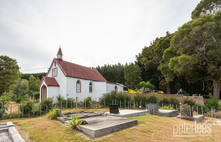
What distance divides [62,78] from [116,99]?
29.9 ft

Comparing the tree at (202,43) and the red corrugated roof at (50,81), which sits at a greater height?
the tree at (202,43)

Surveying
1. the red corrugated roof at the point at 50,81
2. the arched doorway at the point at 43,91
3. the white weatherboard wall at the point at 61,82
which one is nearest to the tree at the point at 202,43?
the white weatherboard wall at the point at 61,82

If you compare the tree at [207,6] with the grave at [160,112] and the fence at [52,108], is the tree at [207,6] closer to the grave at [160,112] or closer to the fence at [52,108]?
the fence at [52,108]

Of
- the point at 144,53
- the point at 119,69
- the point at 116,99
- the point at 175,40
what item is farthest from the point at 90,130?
the point at 119,69

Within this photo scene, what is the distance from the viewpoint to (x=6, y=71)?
95.1 ft

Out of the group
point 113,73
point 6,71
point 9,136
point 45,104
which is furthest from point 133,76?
point 9,136

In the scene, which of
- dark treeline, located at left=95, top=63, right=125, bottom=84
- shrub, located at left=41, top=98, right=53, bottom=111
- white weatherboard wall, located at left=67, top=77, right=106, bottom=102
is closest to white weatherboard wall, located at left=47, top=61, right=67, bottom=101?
white weatherboard wall, located at left=67, top=77, right=106, bottom=102

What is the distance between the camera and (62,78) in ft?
63.0

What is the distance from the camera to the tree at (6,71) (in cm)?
2853

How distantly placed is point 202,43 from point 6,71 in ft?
129

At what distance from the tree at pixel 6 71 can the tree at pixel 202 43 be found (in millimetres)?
34863

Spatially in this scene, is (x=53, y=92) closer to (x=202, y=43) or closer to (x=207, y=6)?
(x=202, y=43)

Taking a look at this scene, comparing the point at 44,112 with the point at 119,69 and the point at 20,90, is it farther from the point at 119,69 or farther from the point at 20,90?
the point at 119,69

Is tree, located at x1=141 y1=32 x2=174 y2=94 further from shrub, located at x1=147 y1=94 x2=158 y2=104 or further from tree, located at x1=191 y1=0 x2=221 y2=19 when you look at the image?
shrub, located at x1=147 y1=94 x2=158 y2=104
